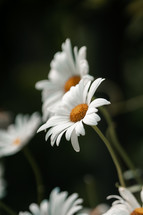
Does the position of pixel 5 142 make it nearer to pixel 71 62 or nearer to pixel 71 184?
pixel 71 62

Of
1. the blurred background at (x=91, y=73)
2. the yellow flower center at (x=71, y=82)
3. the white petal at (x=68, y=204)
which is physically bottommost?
the white petal at (x=68, y=204)

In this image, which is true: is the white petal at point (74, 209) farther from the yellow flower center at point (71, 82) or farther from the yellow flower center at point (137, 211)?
the yellow flower center at point (71, 82)

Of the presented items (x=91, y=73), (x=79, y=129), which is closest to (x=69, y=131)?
(x=79, y=129)

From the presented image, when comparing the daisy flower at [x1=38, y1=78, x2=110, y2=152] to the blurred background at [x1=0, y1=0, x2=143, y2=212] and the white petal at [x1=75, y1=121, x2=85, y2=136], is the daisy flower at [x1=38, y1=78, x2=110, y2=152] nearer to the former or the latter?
the white petal at [x1=75, y1=121, x2=85, y2=136]

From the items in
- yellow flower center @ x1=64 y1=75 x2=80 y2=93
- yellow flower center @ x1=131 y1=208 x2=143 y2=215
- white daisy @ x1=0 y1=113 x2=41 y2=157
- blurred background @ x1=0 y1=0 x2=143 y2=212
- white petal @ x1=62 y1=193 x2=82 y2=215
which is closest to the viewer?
yellow flower center @ x1=131 y1=208 x2=143 y2=215

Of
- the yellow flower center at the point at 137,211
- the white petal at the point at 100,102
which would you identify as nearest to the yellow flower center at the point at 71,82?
the white petal at the point at 100,102

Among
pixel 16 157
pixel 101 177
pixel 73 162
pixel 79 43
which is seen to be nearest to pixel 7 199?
pixel 16 157

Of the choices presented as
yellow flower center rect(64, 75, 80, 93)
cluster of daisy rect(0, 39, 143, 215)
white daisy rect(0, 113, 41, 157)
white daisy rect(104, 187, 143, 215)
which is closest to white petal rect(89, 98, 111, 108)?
cluster of daisy rect(0, 39, 143, 215)

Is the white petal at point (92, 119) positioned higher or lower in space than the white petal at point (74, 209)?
higher
